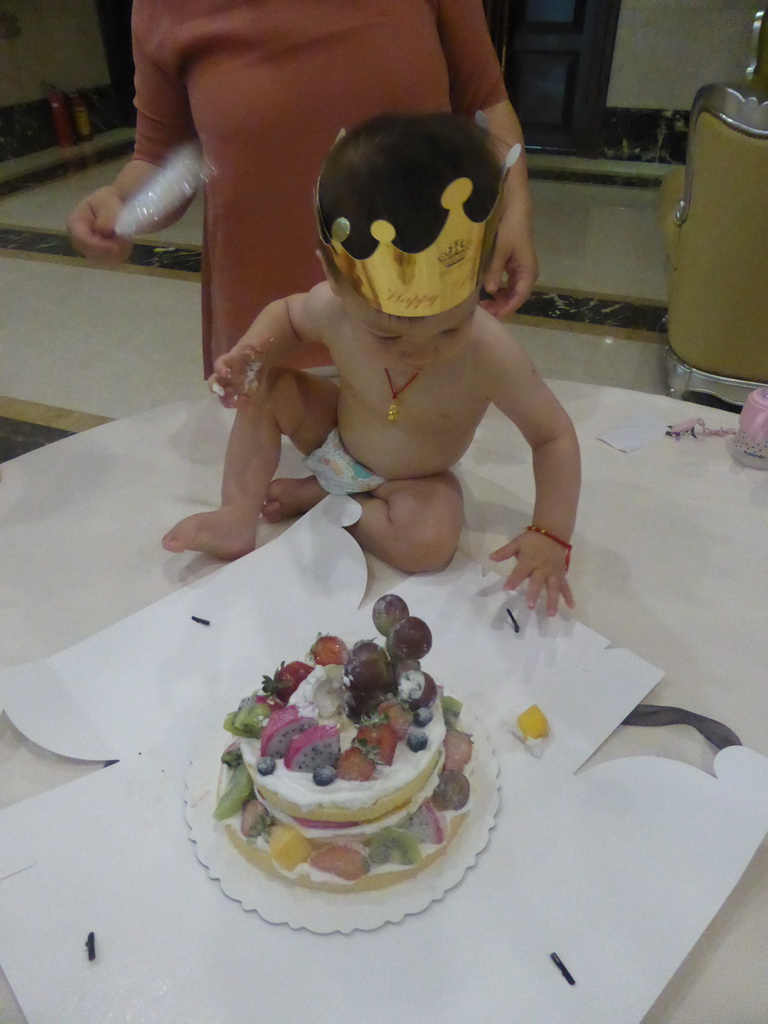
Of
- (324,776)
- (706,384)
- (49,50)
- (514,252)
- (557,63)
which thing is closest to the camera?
(324,776)

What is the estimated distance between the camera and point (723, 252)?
1314 millimetres

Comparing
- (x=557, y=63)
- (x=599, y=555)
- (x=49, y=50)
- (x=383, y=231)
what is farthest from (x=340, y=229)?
(x=49, y=50)

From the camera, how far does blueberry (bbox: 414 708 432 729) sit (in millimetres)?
502

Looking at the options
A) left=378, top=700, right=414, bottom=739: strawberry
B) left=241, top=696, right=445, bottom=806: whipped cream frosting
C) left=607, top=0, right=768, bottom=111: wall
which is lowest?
left=241, top=696, right=445, bottom=806: whipped cream frosting

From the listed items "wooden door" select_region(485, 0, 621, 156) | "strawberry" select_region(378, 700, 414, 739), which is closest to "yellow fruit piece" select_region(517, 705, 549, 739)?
"strawberry" select_region(378, 700, 414, 739)

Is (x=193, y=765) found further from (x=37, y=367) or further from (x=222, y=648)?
(x=37, y=367)

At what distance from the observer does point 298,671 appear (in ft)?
1.73

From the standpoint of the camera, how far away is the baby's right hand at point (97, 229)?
0.75 metres

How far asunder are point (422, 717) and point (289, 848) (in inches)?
4.8

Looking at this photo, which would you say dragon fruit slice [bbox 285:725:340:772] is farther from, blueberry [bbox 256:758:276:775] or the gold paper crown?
the gold paper crown

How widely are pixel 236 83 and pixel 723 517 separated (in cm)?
68

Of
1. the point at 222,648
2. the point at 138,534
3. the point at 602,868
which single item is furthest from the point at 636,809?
the point at 138,534

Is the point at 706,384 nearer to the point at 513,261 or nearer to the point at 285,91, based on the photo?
the point at 513,261

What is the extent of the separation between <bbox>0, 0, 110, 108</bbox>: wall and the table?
2991 mm
